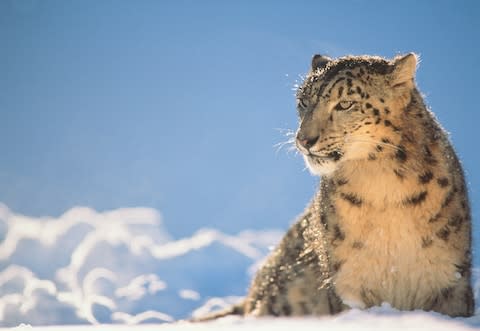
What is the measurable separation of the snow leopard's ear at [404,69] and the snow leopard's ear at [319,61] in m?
1.28

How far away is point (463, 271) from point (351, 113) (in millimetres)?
2375

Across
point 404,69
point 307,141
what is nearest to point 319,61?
point 404,69

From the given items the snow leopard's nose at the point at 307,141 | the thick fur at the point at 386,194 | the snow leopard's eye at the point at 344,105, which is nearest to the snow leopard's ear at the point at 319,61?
the thick fur at the point at 386,194

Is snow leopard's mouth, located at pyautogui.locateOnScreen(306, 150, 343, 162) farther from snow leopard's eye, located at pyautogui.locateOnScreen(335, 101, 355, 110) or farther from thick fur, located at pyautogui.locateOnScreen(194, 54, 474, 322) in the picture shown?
snow leopard's eye, located at pyautogui.locateOnScreen(335, 101, 355, 110)

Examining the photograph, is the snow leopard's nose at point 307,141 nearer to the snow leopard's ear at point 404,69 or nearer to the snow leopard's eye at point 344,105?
the snow leopard's eye at point 344,105

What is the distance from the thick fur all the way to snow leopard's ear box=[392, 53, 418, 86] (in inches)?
0.5

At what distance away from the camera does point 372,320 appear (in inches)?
222

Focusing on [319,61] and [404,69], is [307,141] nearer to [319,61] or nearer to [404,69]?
[404,69]

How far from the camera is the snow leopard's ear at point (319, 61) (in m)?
9.99

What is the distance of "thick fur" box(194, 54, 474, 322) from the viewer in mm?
8484

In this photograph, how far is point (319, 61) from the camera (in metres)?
10.2

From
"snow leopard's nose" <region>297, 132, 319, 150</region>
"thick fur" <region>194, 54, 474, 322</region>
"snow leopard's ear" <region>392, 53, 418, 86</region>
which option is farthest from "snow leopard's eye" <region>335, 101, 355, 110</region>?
"snow leopard's ear" <region>392, 53, 418, 86</region>

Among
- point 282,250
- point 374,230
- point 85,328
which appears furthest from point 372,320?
point 282,250

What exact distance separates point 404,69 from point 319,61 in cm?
161
